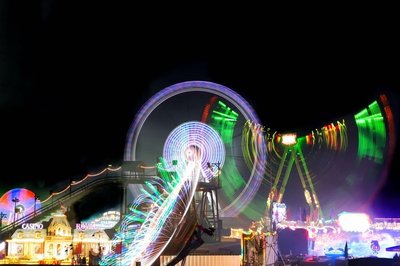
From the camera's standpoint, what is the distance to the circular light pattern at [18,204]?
44.6 metres

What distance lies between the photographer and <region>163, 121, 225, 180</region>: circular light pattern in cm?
4450

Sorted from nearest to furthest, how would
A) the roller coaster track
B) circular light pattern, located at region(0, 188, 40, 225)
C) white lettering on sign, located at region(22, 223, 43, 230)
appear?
white lettering on sign, located at region(22, 223, 43, 230) → the roller coaster track → circular light pattern, located at region(0, 188, 40, 225)

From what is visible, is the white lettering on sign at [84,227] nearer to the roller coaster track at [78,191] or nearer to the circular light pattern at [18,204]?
the roller coaster track at [78,191]

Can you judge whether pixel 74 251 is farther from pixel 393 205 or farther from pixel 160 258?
pixel 393 205

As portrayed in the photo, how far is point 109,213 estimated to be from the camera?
4781 centimetres

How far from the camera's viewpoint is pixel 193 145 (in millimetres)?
45031

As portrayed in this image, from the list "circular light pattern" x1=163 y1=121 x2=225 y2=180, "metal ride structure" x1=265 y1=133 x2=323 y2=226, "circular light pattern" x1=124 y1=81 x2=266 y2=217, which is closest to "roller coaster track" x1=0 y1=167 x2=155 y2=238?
"circular light pattern" x1=163 y1=121 x2=225 y2=180

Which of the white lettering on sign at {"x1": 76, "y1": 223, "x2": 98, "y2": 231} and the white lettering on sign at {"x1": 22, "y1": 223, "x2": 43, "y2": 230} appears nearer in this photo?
the white lettering on sign at {"x1": 22, "y1": 223, "x2": 43, "y2": 230}

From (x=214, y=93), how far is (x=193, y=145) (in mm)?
11593

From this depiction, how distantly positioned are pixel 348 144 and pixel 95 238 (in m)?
37.0

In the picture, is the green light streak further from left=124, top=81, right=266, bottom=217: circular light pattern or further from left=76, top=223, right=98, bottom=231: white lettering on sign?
left=76, top=223, right=98, bottom=231: white lettering on sign

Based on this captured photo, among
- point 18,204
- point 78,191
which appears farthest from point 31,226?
point 18,204

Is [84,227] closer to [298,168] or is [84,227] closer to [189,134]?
[189,134]

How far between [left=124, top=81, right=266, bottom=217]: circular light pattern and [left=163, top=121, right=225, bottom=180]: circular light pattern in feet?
21.1
